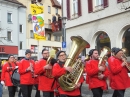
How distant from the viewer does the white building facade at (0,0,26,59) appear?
35.9 metres

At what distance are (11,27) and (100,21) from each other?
22.5 metres

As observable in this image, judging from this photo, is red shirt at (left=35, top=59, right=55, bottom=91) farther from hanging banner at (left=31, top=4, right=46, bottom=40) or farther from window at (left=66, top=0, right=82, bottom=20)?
window at (left=66, top=0, right=82, bottom=20)

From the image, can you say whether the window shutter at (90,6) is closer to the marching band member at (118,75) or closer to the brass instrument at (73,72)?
the marching band member at (118,75)

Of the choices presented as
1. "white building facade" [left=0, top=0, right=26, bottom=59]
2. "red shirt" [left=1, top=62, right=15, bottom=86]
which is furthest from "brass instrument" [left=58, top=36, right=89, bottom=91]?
"white building facade" [left=0, top=0, right=26, bottom=59]

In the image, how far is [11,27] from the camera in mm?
37125

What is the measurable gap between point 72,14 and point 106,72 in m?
14.3

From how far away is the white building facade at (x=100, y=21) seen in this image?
51.3 ft

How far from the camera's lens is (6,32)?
120 ft

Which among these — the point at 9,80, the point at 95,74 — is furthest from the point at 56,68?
the point at 9,80

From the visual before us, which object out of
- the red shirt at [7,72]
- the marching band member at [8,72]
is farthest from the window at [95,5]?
the red shirt at [7,72]

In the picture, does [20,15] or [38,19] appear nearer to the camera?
[38,19]

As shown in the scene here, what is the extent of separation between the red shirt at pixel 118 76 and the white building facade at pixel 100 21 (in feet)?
26.9

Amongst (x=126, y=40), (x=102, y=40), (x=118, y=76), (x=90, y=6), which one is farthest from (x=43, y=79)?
(x=90, y=6)

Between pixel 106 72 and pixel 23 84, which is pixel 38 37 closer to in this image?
pixel 23 84
